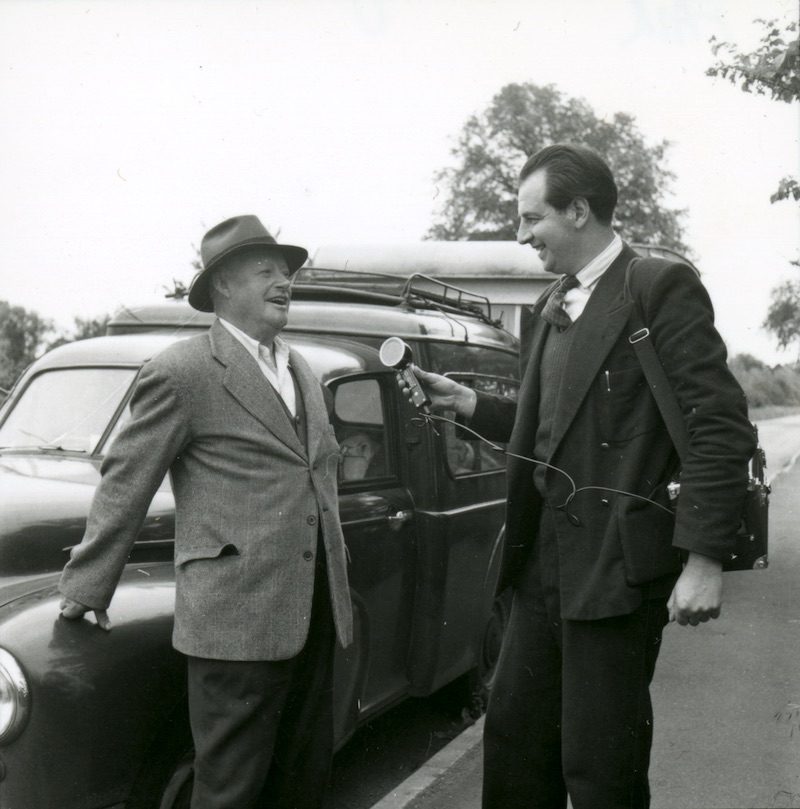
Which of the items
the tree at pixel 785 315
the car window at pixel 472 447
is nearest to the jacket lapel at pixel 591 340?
the car window at pixel 472 447

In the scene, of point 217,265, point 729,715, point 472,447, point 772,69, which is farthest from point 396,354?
point 772,69

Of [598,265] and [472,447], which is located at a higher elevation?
[598,265]

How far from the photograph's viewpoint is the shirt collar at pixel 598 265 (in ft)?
8.52

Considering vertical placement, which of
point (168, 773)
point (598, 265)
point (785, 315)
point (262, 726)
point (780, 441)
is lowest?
point (780, 441)

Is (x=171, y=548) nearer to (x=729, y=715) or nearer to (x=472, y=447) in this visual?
(x=472, y=447)

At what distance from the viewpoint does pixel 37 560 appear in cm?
297

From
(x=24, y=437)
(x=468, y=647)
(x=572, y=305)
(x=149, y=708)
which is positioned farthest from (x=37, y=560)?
(x=468, y=647)

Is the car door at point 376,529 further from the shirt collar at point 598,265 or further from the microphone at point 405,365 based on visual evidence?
the shirt collar at point 598,265

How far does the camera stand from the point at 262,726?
2457mm

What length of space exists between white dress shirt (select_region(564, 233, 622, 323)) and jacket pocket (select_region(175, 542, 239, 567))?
1105 millimetres

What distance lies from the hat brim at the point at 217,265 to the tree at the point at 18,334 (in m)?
5.66

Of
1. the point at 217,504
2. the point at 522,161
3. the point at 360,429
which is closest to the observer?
Result: the point at 217,504

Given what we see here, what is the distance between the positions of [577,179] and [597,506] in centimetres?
88

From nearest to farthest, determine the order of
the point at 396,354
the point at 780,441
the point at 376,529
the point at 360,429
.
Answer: the point at 396,354, the point at 376,529, the point at 360,429, the point at 780,441
